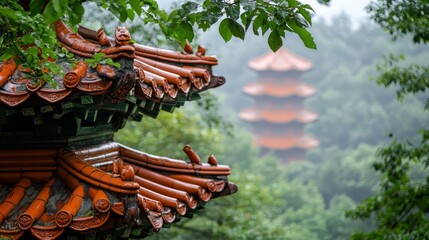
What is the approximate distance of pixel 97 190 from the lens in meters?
4.50

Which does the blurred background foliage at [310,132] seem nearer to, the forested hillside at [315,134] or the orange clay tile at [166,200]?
the forested hillside at [315,134]

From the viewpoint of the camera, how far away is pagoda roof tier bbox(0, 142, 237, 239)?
436cm

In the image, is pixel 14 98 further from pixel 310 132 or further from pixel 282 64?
pixel 310 132

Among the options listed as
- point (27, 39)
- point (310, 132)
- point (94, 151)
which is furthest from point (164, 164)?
point (310, 132)

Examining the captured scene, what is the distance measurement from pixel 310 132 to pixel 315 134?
879 mm

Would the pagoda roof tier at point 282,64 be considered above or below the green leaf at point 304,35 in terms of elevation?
above

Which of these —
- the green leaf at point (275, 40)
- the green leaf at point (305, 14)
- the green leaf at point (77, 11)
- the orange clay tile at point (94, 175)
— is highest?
the green leaf at point (305, 14)

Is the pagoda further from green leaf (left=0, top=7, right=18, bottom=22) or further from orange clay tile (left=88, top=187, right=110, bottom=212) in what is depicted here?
green leaf (left=0, top=7, right=18, bottom=22)

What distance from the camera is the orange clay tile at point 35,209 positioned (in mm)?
4430

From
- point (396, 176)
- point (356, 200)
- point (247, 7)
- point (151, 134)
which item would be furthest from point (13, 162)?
point (356, 200)

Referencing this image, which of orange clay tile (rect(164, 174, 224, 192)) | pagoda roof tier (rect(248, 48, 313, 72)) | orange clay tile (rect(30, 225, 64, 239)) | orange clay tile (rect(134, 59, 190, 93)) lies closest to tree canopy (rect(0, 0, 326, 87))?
orange clay tile (rect(30, 225, 64, 239))

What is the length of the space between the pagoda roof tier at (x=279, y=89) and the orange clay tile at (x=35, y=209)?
51112 mm

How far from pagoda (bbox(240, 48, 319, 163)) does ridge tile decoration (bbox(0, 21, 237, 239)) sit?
49824 mm

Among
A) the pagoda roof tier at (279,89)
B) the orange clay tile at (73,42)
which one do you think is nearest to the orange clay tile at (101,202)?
the orange clay tile at (73,42)
